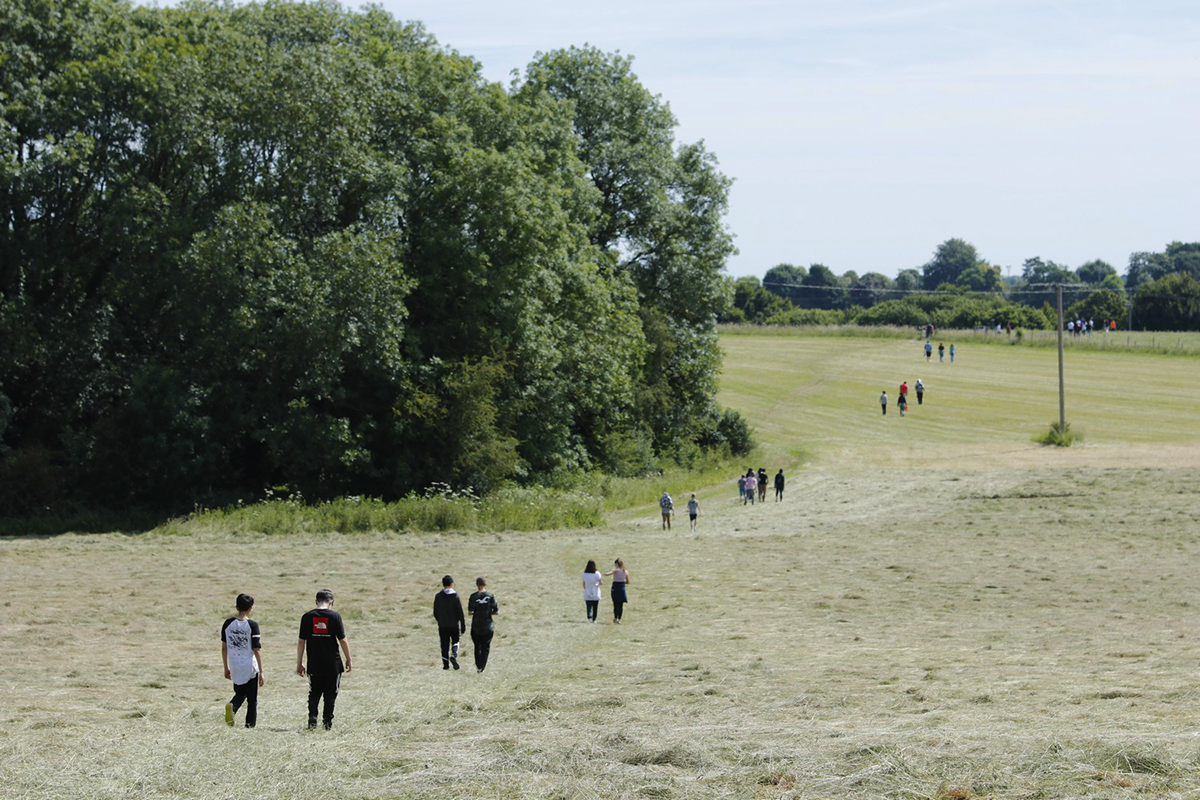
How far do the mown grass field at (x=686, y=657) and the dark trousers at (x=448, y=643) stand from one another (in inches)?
17.8

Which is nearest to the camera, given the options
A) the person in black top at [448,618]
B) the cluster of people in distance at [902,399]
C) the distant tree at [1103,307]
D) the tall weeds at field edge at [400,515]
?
the person in black top at [448,618]

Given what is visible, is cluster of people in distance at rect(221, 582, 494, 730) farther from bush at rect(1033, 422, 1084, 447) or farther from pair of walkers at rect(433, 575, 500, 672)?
bush at rect(1033, 422, 1084, 447)

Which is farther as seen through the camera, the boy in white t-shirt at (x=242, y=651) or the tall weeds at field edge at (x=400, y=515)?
the tall weeds at field edge at (x=400, y=515)

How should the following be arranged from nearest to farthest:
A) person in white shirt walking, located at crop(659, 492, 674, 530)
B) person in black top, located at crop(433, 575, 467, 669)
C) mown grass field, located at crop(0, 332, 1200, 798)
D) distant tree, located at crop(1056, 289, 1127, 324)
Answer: mown grass field, located at crop(0, 332, 1200, 798) → person in black top, located at crop(433, 575, 467, 669) → person in white shirt walking, located at crop(659, 492, 674, 530) → distant tree, located at crop(1056, 289, 1127, 324)

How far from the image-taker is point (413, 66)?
47.8 m

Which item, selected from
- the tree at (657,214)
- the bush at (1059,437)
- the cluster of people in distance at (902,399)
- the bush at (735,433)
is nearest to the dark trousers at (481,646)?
the tree at (657,214)

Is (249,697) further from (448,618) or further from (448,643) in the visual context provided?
(448,643)

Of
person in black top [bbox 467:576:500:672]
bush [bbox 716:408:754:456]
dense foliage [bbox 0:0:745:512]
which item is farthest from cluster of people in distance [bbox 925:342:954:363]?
person in black top [bbox 467:576:500:672]

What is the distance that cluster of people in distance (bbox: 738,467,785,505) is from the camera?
162 feet

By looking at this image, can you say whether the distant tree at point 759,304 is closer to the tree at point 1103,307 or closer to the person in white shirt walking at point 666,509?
the tree at point 1103,307

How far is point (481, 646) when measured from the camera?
19516 millimetres

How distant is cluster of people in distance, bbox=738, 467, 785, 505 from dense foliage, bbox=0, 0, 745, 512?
710cm

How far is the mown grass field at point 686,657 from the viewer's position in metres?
11.8

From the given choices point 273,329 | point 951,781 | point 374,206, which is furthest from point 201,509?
point 951,781
